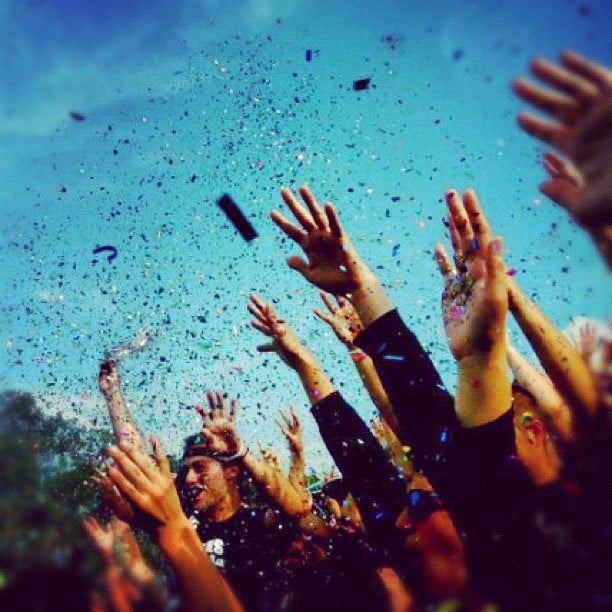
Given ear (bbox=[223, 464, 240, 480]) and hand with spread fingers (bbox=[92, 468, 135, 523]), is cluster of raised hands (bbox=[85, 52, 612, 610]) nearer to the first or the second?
hand with spread fingers (bbox=[92, 468, 135, 523])

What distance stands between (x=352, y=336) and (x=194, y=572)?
3.15 m

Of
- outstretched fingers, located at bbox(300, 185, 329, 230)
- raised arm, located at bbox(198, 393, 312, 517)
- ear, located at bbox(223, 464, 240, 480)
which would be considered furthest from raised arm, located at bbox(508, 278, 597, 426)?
ear, located at bbox(223, 464, 240, 480)

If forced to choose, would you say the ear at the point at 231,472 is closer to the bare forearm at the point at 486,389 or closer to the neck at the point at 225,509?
the neck at the point at 225,509

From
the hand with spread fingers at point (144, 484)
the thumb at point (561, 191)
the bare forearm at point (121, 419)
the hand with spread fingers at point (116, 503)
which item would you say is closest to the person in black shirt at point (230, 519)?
the bare forearm at point (121, 419)

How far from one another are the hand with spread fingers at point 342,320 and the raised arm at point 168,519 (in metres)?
2.52

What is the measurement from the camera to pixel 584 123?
147 cm

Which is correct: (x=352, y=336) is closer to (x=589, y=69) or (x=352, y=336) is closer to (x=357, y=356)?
(x=357, y=356)

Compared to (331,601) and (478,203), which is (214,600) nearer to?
(331,601)

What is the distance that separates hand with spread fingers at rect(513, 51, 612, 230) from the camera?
4.73 feet

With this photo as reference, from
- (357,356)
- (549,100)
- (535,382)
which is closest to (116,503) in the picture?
(357,356)

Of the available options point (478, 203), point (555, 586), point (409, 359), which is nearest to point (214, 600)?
point (409, 359)

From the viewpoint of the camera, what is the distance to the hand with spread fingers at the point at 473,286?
7.68 feet

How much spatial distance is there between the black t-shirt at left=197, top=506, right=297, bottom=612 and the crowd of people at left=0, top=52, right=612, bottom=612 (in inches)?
0.8

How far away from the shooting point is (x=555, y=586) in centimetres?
107
